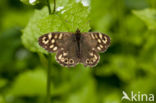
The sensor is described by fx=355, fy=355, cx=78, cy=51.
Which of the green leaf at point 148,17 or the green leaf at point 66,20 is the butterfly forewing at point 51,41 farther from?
the green leaf at point 148,17

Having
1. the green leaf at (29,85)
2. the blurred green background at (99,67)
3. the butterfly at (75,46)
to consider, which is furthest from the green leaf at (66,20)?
the green leaf at (29,85)

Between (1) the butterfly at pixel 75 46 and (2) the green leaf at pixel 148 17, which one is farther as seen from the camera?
(2) the green leaf at pixel 148 17

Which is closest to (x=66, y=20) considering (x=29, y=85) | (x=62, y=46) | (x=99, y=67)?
(x=62, y=46)

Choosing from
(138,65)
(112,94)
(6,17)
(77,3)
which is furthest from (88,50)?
(6,17)

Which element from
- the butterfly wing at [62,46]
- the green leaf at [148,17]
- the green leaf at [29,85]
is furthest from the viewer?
the green leaf at [29,85]

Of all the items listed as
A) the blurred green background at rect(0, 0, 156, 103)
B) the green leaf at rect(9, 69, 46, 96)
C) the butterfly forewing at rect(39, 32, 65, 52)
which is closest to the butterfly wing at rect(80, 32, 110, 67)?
the butterfly forewing at rect(39, 32, 65, 52)

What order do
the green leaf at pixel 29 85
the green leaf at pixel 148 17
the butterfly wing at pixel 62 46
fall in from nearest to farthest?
the butterfly wing at pixel 62 46
the green leaf at pixel 148 17
the green leaf at pixel 29 85
